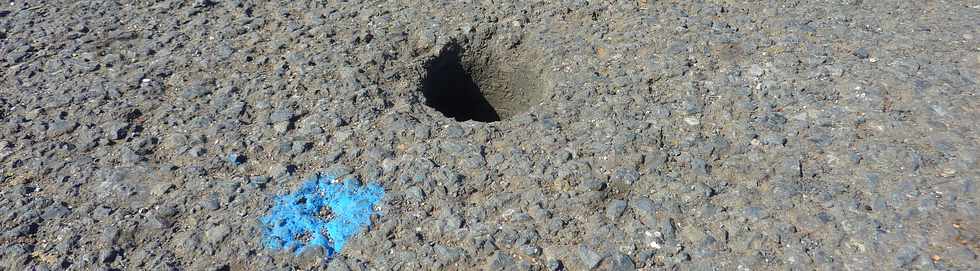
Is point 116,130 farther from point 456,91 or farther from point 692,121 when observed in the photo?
point 692,121

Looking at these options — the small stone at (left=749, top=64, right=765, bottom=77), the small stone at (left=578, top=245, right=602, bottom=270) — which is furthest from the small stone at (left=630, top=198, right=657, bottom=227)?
the small stone at (left=749, top=64, right=765, bottom=77)

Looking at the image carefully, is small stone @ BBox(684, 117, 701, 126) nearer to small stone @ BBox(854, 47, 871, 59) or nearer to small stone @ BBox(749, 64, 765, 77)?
small stone @ BBox(749, 64, 765, 77)

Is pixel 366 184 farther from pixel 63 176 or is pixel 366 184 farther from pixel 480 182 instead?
pixel 63 176

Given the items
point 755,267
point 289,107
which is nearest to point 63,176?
point 289,107

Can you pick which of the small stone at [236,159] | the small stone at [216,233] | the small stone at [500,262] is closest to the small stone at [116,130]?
the small stone at [236,159]

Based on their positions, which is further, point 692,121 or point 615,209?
point 692,121

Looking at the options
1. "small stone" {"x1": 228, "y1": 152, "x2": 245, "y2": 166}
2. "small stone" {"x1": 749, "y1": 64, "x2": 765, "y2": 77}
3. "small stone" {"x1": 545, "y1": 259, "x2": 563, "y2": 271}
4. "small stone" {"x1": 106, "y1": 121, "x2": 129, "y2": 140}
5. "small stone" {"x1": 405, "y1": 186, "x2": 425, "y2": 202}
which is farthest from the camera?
"small stone" {"x1": 749, "y1": 64, "x2": 765, "y2": 77}

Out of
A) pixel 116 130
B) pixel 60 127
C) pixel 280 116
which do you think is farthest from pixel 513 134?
pixel 60 127

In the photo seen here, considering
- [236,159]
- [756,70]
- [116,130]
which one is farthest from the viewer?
[756,70]
